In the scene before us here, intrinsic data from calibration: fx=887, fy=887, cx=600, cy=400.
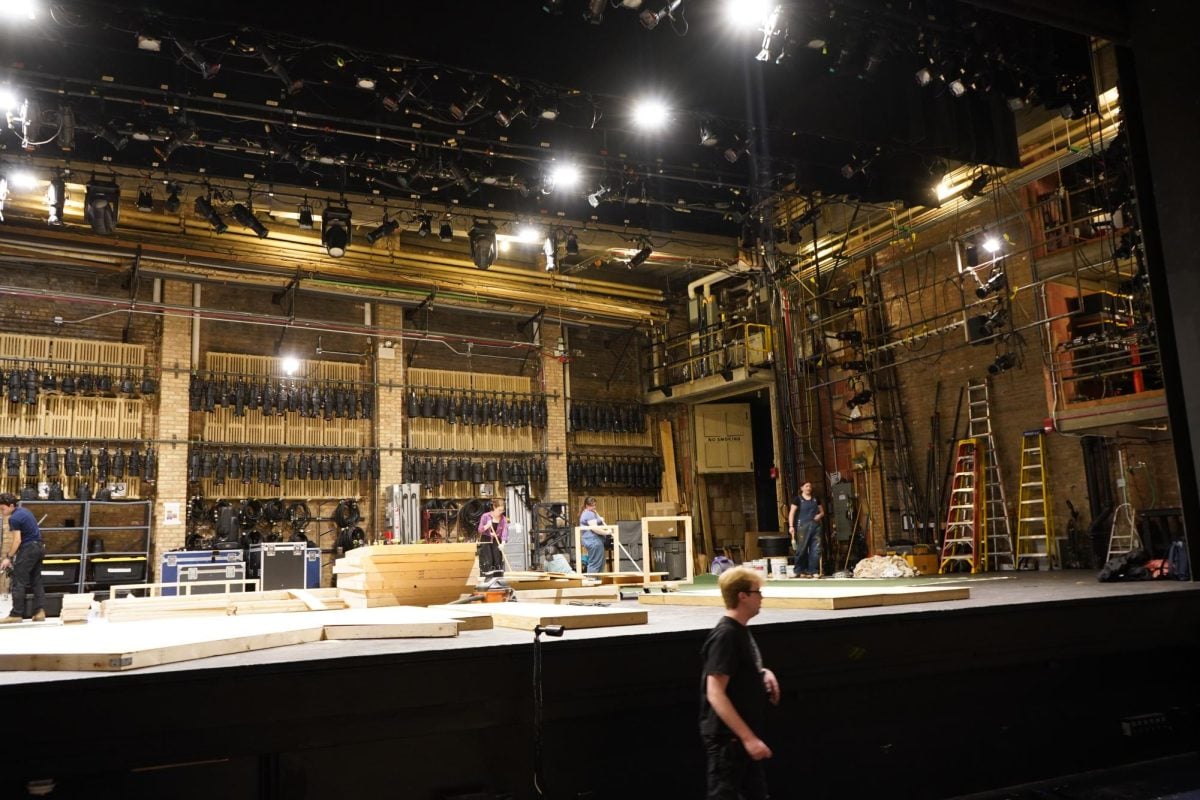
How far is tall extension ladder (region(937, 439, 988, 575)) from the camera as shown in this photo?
12.5m

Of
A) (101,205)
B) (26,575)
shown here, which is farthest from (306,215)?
(26,575)

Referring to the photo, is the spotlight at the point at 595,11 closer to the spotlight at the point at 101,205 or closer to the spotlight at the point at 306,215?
the spotlight at the point at 306,215

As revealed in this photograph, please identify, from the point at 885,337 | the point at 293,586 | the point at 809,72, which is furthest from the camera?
the point at 885,337

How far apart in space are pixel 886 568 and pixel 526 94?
25.9 feet

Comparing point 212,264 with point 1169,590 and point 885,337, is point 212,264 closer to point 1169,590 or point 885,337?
point 885,337

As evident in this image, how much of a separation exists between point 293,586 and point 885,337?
10.1m

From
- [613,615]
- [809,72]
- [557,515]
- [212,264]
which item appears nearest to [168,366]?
[212,264]

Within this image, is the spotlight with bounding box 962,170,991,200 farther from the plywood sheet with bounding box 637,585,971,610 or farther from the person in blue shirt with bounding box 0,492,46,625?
the person in blue shirt with bounding box 0,492,46,625

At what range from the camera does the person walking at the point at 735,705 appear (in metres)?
3.25

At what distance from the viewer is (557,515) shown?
1666cm

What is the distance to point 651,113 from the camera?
8.40 meters

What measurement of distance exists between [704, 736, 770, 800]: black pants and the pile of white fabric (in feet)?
30.8

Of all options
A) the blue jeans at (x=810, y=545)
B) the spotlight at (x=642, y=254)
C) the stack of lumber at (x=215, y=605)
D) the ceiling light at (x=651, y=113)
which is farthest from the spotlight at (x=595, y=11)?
the blue jeans at (x=810, y=545)

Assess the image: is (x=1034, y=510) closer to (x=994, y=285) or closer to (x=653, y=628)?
→ (x=994, y=285)
